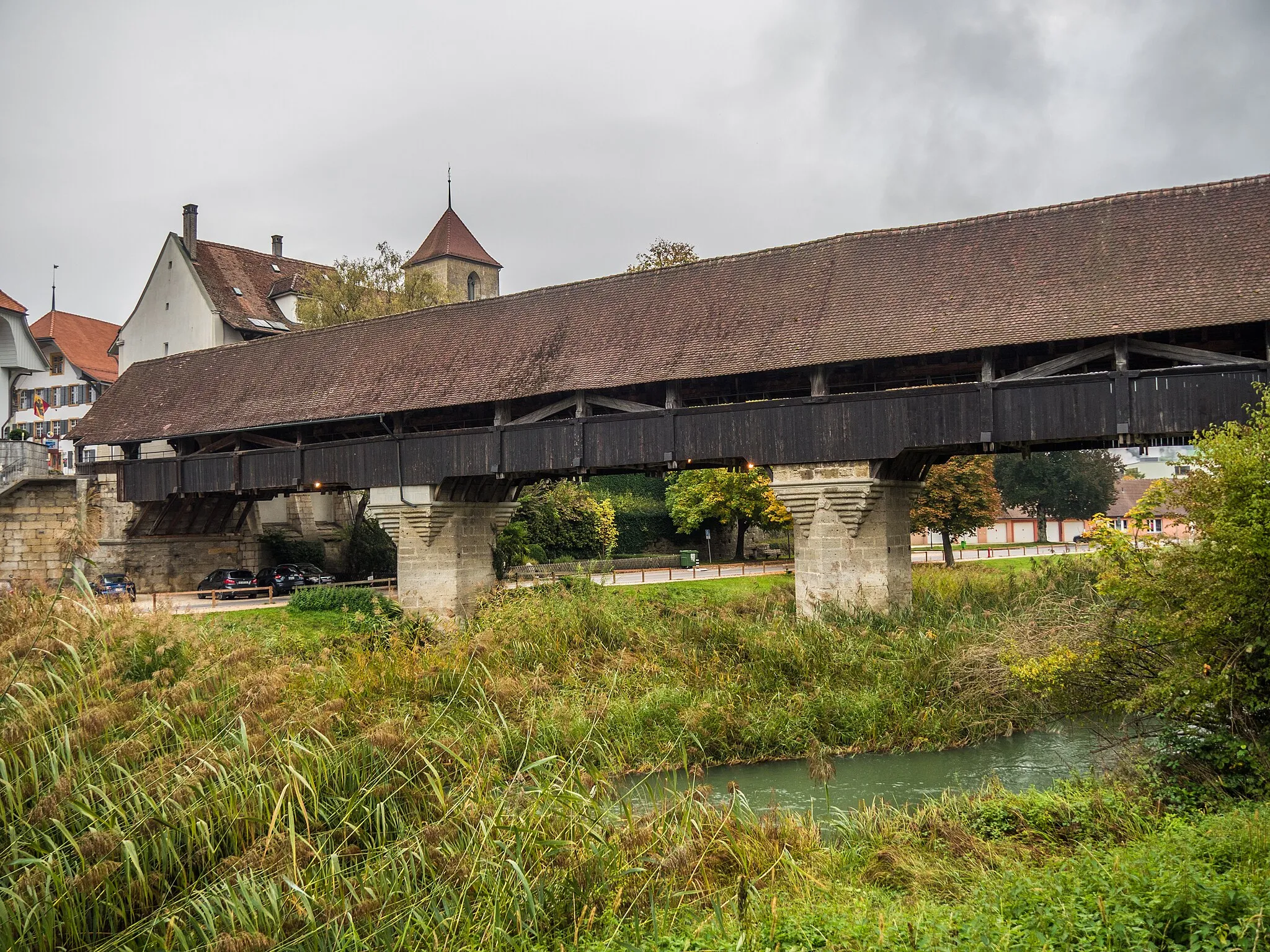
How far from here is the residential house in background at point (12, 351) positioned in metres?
29.2

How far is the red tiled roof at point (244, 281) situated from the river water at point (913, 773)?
2381 centimetres

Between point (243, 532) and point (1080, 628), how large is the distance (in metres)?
20.4

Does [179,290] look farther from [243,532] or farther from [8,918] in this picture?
[8,918]

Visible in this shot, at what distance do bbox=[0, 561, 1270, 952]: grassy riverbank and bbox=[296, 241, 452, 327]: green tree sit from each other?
20.7m

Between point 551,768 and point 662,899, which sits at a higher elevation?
point 551,768

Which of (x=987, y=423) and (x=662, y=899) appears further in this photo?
(x=987, y=423)

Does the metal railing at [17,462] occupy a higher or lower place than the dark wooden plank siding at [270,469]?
higher

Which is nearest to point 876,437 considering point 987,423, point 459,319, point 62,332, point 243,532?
point 987,423

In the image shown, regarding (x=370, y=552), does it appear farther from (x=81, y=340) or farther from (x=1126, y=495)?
(x=1126, y=495)

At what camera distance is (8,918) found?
4086 mm

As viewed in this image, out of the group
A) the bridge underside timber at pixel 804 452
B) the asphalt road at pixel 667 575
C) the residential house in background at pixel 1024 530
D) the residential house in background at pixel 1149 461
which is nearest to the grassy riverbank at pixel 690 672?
the bridge underside timber at pixel 804 452

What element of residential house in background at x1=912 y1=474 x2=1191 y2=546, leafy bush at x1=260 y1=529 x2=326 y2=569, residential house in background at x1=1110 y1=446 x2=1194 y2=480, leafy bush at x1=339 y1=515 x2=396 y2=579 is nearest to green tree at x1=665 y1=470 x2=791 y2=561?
leafy bush at x1=339 y1=515 x2=396 y2=579

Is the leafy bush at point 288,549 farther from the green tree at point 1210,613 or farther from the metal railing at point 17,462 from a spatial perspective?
the green tree at point 1210,613

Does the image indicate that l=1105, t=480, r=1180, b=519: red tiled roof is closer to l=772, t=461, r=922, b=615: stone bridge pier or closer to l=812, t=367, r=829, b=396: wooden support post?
l=772, t=461, r=922, b=615: stone bridge pier
